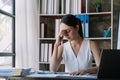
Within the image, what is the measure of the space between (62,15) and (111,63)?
7.84ft

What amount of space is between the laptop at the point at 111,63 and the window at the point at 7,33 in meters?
1.94

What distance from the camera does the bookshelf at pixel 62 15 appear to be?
149 inches

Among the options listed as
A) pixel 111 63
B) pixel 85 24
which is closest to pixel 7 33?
pixel 85 24

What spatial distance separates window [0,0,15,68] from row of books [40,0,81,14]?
1.58 ft

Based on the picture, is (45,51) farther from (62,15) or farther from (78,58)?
(78,58)

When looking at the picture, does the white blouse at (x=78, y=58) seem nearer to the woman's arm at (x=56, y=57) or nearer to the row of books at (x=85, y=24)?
the woman's arm at (x=56, y=57)

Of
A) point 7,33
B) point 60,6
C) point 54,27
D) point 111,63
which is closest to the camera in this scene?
point 111,63

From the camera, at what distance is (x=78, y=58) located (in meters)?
2.33

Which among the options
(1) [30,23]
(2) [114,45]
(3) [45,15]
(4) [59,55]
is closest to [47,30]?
(3) [45,15]

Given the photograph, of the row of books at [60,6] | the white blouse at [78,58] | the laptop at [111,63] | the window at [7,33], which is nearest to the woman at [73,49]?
the white blouse at [78,58]

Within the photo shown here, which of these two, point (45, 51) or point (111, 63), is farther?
point (45, 51)

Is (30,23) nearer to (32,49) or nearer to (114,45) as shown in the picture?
(32,49)

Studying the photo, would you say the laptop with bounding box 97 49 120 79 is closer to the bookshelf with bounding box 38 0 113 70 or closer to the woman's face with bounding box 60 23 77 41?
the woman's face with bounding box 60 23 77 41

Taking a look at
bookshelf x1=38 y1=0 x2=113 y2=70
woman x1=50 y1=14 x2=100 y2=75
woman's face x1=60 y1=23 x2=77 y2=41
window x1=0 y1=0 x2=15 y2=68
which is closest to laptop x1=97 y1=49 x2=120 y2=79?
woman x1=50 y1=14 x2=100 y2=75
